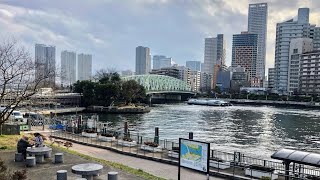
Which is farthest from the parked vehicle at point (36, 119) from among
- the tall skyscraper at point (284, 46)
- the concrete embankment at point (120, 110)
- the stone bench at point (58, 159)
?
the tall skyscraper at point (284, 46)

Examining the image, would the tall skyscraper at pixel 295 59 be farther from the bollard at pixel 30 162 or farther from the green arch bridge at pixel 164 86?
the bollard at pixel 30 162

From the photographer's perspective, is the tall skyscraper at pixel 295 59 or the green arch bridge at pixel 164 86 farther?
the tall skyscraper at pixel 295 59

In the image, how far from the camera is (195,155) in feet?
40.8

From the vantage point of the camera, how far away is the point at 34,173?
1541 centimetres

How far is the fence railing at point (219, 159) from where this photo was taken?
17450 millimetres

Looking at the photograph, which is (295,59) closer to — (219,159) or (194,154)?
(219,159)

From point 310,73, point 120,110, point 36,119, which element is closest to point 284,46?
point 310,73

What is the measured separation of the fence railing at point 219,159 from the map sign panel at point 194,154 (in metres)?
5.79

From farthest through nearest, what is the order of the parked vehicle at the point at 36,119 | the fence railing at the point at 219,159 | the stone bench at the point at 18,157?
the parked vehicle at the point at 36,119 < the stone bench at the point at 18,157 < the fence railing at the point at 219,159

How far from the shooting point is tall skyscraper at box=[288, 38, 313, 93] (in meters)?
171

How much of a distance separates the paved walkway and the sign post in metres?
4.63

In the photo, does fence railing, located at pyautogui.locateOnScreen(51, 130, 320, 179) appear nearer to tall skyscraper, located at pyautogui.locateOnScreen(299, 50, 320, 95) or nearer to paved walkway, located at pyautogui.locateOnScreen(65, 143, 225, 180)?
paved walkway, located at pyautogui.locateOnScreen(65, 143, 225, 180)

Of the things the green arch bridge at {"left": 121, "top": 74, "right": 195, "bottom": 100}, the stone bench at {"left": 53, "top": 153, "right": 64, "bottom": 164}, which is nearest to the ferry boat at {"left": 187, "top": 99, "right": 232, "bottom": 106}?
the green arch bridge at {"left": 121, "top": 74, "right": 195, "bottom": 100}

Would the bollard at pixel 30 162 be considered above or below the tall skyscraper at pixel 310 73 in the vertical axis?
below
